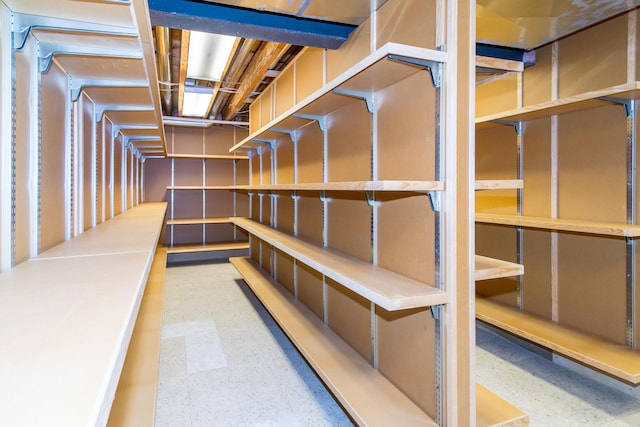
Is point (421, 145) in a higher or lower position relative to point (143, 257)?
higher

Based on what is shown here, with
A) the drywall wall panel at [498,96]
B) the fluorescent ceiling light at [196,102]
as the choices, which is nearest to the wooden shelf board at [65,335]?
the drywall wall panel at [498,96]

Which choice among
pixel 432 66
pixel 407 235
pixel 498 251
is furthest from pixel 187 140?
pixel 432 66

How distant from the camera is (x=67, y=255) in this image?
1.46m

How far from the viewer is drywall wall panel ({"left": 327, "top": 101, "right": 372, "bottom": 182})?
210 cm

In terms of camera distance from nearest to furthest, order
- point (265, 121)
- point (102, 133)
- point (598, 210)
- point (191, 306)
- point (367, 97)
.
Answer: point (367, 97)
point (598, 210)
point (102, 133)
point (191, 306)
point (265, 121)

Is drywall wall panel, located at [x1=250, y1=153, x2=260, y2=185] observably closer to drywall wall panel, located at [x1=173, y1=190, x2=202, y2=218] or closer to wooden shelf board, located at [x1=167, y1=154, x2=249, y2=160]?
wooden shelf board, located at [x1=167, y1=154, x2=249, y2=160]

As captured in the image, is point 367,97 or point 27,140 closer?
point 27,140

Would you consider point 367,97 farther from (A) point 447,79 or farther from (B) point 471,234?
(B) point 471,234

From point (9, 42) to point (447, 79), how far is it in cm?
152

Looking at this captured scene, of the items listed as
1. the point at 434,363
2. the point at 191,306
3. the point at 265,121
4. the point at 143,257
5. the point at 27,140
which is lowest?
the point at 191,306

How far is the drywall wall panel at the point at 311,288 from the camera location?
2.77 metres

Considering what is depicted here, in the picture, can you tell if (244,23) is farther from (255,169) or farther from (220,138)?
(220,138)

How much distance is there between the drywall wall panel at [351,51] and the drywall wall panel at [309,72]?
0.54 ft

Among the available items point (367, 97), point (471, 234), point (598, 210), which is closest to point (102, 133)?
point (367, 97)
